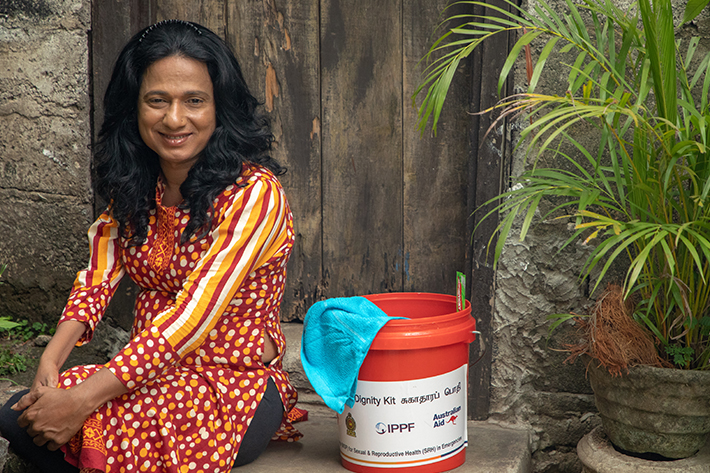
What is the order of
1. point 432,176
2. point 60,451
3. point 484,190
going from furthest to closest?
point 432,176 → point 484,190 → point 60,451

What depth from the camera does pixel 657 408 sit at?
163 cm

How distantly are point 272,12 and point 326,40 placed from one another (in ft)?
0.69

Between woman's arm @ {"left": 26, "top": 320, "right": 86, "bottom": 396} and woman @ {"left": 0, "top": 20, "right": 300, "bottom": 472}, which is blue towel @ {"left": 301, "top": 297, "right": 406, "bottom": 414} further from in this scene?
woman's arm @ {"left": 26, "top": 320, "right": 86, "bottom": 396}

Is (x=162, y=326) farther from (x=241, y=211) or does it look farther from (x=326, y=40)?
(x=326, y=40)

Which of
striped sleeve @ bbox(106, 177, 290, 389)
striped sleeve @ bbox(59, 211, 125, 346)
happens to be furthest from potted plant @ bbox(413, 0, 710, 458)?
striped sleeve @ bbox(59, 211, 125, 346)

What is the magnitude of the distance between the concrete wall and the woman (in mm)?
481

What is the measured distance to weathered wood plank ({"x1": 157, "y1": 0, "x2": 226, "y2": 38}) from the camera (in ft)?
7.55

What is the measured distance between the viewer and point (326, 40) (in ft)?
7.34

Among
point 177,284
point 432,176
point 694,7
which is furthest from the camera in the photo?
point 432,176

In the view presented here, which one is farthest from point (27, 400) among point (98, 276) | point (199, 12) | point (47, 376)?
point (199, 12)

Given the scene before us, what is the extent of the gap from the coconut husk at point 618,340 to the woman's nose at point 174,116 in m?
1.13

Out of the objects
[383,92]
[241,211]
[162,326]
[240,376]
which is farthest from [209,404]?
[383,92]

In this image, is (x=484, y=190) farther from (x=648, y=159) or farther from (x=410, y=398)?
(x=410, y=398)

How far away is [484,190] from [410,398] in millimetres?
696
